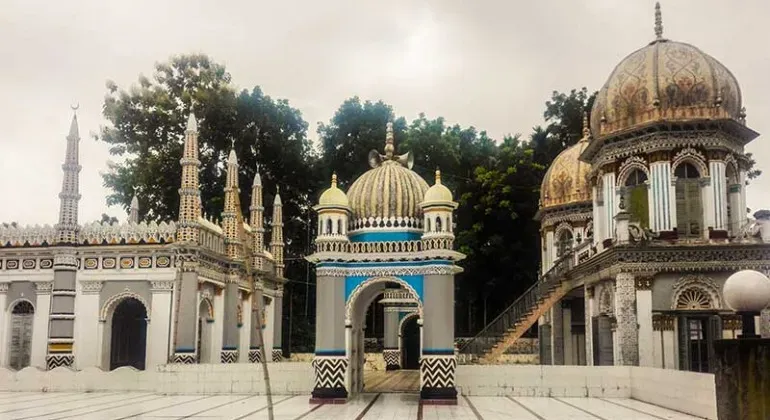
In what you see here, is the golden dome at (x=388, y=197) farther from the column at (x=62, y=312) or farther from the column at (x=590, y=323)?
the column at (x=62, y=312)

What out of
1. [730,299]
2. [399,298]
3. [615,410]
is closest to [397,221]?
[615,410]

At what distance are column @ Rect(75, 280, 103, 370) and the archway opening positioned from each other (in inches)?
72.0

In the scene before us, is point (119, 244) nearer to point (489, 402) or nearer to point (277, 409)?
point (277, 409)

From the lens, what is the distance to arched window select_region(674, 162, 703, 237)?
2138 centimetres

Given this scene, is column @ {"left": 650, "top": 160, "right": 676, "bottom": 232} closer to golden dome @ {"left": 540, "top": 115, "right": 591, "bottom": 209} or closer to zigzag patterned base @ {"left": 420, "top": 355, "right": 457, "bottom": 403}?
zigzag patterned base @ {"left": 420, "top": 355, "right": 457, "bottom": 403}

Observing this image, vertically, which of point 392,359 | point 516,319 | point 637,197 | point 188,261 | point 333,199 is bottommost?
point 392,359

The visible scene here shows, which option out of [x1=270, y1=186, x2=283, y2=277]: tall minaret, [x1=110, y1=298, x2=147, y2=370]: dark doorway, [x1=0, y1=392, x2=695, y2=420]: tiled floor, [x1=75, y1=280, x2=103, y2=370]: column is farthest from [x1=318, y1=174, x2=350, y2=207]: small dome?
[x1=270, y1=186, x2=283, y2=277]: tall minaret

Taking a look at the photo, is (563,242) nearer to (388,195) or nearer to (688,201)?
(688,201)

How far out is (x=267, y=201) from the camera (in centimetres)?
4169

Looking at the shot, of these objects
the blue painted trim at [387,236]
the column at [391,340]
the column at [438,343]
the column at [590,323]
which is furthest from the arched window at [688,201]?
the column at [391,340]

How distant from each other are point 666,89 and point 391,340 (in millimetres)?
18571

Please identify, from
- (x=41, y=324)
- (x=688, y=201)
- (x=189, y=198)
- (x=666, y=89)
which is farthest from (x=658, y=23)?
(x=41, y=324)

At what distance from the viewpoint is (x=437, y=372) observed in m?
17.9

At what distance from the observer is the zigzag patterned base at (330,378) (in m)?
18.2
